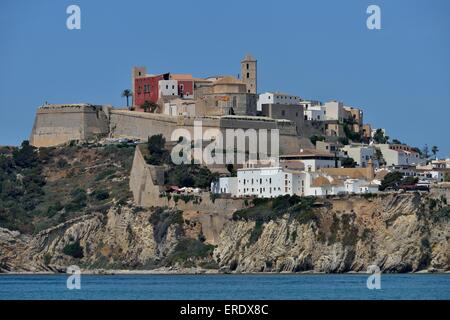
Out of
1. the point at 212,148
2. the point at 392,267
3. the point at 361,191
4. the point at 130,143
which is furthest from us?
the point at 130,143

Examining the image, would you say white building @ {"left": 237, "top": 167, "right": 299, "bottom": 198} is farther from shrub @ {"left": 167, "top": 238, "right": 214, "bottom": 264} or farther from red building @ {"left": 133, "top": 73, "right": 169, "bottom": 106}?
red building @ {"left": 133, "top": 73, "right": 169, "bottom": 106}

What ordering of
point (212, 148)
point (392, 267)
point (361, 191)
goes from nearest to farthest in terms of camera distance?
point (392, 267)
point (361, 191)
point (212, 148)

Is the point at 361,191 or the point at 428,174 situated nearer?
the point at 361,191

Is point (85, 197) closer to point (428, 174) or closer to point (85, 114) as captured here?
point (85, 114)

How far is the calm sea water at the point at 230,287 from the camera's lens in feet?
136

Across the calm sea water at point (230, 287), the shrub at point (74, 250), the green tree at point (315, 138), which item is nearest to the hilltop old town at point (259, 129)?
the green tree at point (315, 138)

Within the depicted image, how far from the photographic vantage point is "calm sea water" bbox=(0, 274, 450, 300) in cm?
4147

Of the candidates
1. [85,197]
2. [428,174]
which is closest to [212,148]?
[85,197]

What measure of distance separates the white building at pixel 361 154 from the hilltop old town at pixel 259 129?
0.06 meters

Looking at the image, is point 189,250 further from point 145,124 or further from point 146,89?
point 146,89

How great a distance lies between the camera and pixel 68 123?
79875mm

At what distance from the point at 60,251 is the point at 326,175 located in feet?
44.0

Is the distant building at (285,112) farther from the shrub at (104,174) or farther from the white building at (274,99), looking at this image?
the shrub at (104,174)

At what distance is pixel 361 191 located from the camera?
63.8m
